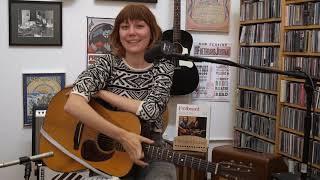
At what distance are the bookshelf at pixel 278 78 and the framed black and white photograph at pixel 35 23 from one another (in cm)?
148

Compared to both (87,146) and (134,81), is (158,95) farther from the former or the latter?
(87,146)

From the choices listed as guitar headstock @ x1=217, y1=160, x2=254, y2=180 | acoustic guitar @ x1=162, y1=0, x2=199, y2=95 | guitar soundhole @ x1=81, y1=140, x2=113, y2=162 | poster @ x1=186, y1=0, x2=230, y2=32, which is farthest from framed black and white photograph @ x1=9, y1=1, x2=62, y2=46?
guitar headstock @ x1=217, y1=160, x2=254, y2=180

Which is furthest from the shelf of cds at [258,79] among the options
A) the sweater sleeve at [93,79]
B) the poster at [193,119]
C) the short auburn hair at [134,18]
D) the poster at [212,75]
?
the sweater sleeve at [93,79]

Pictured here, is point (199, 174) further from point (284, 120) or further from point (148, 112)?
point (148, 112)

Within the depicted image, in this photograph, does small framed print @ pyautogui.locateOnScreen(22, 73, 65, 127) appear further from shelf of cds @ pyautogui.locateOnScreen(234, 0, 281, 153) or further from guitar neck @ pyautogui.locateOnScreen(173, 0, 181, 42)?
shelf of cds @ pyautogui.locateOnScreen(234, 0, 281, 153)

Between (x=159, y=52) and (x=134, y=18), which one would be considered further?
(x=134, y=18)

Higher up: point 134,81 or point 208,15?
point 208,15

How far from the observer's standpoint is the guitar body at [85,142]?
6.11 ft

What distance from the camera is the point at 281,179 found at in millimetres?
2438

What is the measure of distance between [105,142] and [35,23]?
1400mm

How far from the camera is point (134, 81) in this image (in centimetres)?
194

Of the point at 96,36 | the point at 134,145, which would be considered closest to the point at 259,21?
the point at 96,36

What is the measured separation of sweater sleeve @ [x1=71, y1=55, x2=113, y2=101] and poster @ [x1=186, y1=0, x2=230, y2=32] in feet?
4.88

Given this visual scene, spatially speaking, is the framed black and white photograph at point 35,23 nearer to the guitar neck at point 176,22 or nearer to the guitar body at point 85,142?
the guitar neck at point 176,22
